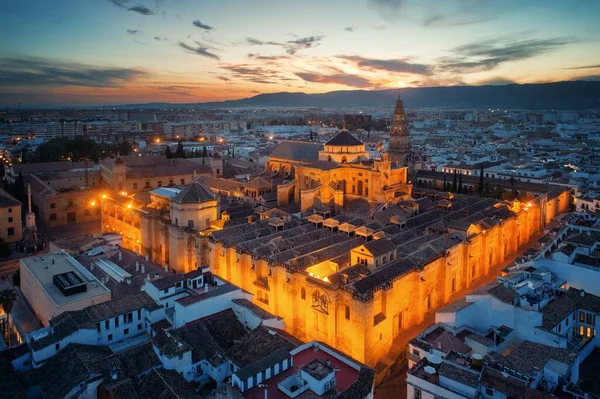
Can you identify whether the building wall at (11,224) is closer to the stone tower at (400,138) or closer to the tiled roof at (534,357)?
the tiled roof at (534,357)

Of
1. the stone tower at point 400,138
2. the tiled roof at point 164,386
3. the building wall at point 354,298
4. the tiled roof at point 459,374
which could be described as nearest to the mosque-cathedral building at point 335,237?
the building wall at point 354,298

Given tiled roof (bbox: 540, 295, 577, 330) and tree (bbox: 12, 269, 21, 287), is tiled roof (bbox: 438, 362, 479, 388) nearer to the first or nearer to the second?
tiled roof (bbox: 540, 295, 577, 330)

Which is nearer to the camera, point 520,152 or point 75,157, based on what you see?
point 75,157

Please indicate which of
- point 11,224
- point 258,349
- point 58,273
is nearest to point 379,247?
point 258,349

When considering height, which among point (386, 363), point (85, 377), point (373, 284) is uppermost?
point (373, 284)

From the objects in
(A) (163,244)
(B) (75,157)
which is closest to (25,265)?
(A) (163,244)

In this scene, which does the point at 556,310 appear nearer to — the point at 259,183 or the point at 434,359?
the point at 434,359

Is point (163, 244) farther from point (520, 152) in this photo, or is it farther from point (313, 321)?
point (520, 152)
